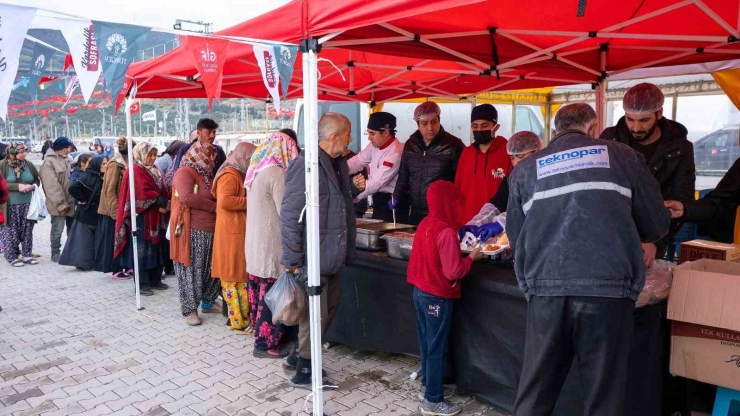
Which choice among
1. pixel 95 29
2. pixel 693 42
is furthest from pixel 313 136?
pixel 693 42

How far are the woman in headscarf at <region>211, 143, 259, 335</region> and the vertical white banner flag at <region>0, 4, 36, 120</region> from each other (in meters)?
1.94

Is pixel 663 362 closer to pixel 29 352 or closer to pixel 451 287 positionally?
pixel 451 287

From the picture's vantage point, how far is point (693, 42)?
419cm

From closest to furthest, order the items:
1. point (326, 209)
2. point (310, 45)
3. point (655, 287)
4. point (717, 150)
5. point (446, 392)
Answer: point (655, 287), point (310, 45), point (326, 209), point (446, 392), point (717, 150)

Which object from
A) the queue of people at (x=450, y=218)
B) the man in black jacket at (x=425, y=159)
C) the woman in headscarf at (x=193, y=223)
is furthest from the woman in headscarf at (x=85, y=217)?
the man in black jacket at (x=425, y=159)

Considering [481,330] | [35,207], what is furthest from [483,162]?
[35,207]

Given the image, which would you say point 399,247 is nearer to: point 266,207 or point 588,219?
point 266,207

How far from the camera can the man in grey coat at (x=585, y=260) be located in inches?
80.9

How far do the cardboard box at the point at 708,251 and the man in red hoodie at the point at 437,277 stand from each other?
120cm

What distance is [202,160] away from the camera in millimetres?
4742

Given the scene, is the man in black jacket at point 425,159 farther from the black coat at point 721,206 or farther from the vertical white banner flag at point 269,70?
the black coat at point 721,206

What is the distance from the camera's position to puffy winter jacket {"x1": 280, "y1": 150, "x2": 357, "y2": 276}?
126 inches

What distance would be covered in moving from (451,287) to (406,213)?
6.95 ft

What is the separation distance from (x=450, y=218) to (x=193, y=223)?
8.86ft
